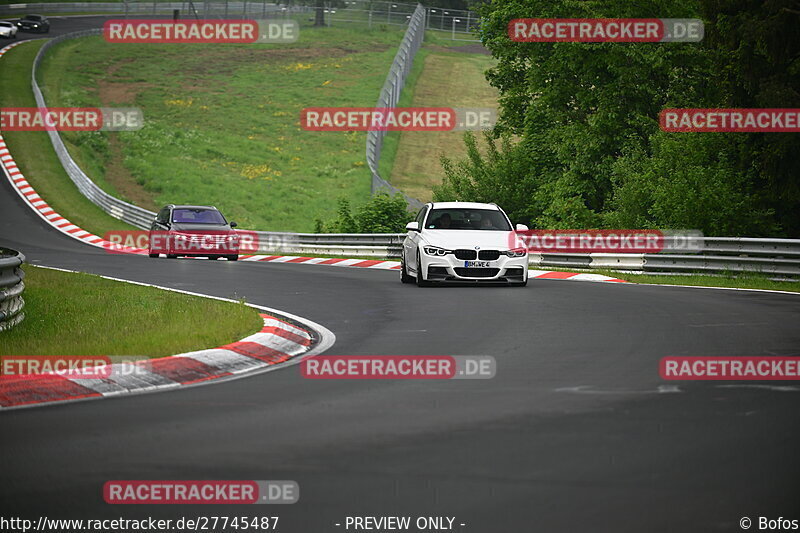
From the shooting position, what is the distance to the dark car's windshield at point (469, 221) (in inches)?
874

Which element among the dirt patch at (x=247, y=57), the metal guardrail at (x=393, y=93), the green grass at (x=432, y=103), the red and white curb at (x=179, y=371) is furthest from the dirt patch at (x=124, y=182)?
the red and white curb at (x=179, y=371)

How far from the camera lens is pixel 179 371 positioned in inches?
397

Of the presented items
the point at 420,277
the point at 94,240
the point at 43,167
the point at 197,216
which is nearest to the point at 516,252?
the point at 420,277

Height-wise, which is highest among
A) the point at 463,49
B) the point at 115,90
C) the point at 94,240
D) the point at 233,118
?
the point at 463,49

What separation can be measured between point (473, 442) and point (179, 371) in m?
3.72

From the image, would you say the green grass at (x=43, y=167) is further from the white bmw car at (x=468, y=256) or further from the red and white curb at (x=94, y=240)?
the white bmw car at (x=468, y=256)

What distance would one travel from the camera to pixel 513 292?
1994 cm

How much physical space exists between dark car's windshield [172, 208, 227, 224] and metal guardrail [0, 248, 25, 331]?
21.2 m

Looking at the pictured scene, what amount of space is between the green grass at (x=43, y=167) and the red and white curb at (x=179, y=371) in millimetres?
34369

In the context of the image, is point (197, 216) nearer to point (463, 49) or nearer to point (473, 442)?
point (473, 442)

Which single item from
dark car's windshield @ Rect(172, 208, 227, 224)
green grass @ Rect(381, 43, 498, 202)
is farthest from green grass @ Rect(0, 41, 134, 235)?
green grass @ Rect(381, 43, 498, 202)

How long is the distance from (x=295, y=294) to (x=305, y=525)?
1406 centimetres

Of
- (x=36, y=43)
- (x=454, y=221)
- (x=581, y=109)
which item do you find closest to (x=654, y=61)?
(x=581, y=109)

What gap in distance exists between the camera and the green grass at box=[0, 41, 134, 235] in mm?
48125
